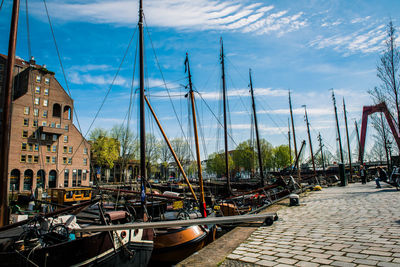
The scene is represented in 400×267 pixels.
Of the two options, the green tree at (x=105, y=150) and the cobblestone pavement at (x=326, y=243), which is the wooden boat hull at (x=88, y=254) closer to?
the cobblestone pavement at (x=326, y=243)

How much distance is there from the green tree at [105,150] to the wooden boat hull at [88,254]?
51234 mm

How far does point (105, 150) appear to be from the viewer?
54.6 m

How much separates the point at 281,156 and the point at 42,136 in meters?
64.5

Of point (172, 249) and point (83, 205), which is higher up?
point (83, 205)

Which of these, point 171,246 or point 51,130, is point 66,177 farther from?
point 171,246

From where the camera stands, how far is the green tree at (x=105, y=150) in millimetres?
55000

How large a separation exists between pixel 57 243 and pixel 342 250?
646 centimetres

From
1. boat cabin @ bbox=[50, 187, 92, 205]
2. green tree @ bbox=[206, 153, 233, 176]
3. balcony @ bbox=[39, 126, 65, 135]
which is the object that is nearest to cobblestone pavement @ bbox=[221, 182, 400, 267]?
boat cabin @ bbox=[50, 187, 92, 205]

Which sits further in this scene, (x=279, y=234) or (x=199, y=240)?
(x=199, y=240)

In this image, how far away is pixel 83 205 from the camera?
690cm

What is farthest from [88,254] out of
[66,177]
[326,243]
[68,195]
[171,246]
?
[66,177]

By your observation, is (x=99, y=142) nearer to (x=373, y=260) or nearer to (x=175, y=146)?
(x=175, y=146)

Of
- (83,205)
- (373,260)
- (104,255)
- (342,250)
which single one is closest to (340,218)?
(342,250)

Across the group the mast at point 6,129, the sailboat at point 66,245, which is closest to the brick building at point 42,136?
the mast at point 6,129
